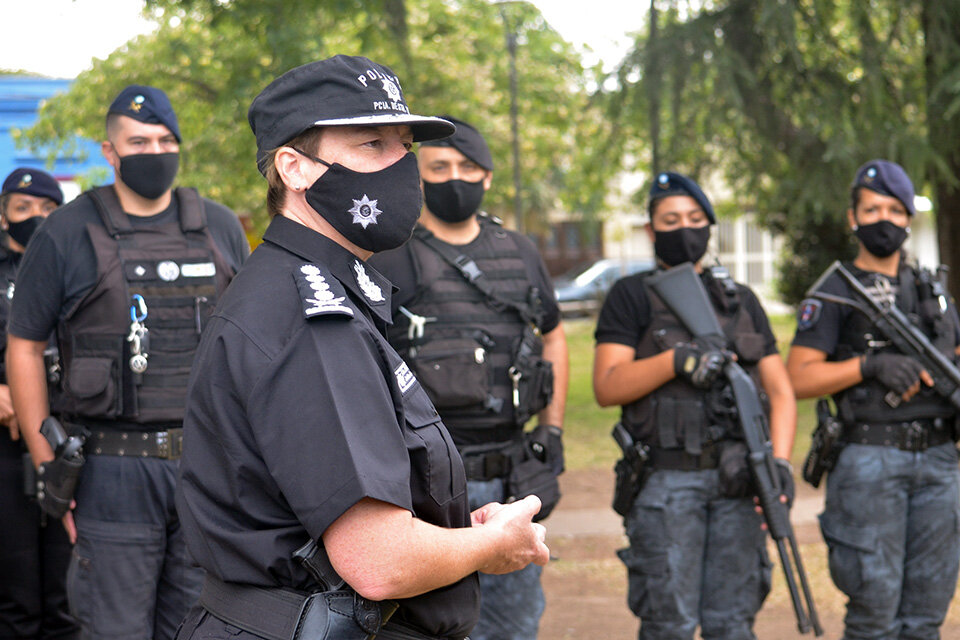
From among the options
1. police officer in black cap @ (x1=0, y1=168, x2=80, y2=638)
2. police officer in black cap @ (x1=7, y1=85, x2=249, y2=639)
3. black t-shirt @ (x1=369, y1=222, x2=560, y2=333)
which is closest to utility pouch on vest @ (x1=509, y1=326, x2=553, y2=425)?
black t-shirt @ (x1=369, y1=222, x2=560, y2=333)

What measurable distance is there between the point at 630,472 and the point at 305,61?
4900 millimetres

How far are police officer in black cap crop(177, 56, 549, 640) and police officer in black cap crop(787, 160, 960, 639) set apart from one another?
277 centimetres

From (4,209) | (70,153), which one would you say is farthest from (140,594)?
(70,153)

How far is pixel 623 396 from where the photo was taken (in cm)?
440

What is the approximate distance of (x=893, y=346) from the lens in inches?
180

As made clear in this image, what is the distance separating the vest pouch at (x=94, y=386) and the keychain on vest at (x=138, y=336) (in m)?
0.08

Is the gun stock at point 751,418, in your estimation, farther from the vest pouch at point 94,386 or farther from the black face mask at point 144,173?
the vest pouch at point 94,386

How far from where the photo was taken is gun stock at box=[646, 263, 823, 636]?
4.12m

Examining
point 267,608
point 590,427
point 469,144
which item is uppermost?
point 469,144

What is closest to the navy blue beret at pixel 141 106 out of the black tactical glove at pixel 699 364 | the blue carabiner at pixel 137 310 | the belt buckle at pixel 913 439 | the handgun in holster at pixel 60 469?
the blue carabiner at pixel 137 310

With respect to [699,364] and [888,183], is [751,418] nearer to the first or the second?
[699,364]

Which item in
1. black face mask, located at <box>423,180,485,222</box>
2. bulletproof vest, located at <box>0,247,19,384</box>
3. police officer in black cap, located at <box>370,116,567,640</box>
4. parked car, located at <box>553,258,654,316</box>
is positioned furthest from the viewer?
parked car, located at <box>553,258,654,316</box>

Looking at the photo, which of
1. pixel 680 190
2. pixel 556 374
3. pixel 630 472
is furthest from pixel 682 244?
pixel 630 472

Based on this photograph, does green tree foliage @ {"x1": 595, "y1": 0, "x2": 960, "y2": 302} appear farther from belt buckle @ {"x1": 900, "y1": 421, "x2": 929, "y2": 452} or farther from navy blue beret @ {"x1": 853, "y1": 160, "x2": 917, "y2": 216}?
belt buckle @ {"x1": 900, "y1": 421, "x2": 929, "y2": 452}
